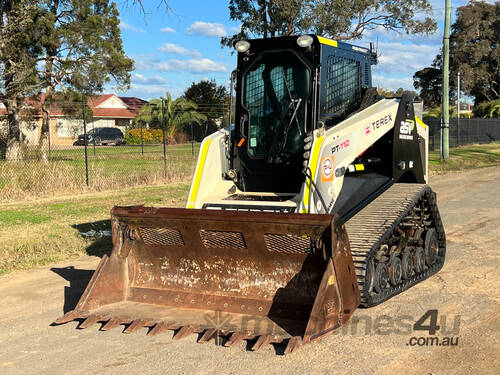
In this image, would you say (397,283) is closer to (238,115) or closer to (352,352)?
(352,352)

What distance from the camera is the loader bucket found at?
4984mm

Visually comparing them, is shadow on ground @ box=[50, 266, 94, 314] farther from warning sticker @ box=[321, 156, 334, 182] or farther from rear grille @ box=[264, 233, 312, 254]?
warning sticker @ box=[321, 156, 334, 182]

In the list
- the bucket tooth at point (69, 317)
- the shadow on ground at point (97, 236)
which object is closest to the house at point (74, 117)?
the shadow on ground at point (97, 236)

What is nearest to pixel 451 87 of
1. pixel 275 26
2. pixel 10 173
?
pixel 275 26

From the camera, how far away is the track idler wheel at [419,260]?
6699 millimetres

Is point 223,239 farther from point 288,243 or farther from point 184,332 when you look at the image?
point 184,332

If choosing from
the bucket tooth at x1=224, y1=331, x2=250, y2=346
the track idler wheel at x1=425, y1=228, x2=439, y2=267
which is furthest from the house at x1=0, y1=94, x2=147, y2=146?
the bucket tooth at x1=224, y1=331, x2=250, y2=346

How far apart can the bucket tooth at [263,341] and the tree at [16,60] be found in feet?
41.3

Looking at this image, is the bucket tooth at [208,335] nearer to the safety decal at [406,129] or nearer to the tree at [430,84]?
the safety decal at [406,129]

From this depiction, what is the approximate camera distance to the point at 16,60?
73.3 ft

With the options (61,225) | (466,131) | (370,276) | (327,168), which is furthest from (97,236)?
(466,131)

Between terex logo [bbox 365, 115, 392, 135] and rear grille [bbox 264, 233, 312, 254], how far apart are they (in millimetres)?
1736

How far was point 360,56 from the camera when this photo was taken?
734 cm

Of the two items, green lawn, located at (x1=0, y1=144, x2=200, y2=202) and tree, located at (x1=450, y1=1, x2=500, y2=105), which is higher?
tree, located at (x1=450, y1=1, x2=500, y2=105)
